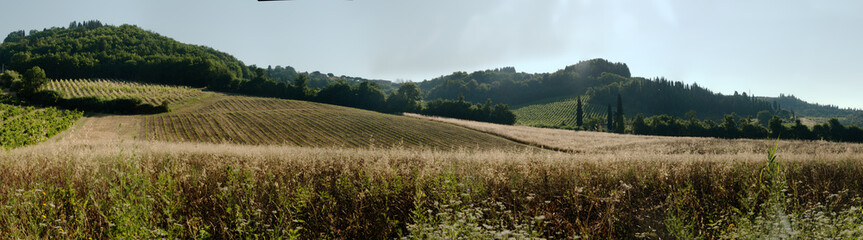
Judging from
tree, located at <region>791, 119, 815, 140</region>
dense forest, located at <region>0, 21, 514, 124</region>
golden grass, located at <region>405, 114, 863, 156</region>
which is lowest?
golden grass, located at <region>405, 114, 863, 156</region>

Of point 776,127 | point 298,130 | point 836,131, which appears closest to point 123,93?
point 298,130

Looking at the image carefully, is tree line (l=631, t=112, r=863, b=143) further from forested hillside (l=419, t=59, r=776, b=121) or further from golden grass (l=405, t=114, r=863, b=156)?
forested hillside (l=419, t=59, r=776, b=121)

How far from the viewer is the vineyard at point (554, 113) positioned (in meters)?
122

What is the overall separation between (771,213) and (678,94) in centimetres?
18698

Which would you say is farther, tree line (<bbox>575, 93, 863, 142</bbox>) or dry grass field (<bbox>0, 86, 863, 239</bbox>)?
tree line (<bbox>575, 93, 863, 142</bbox>)

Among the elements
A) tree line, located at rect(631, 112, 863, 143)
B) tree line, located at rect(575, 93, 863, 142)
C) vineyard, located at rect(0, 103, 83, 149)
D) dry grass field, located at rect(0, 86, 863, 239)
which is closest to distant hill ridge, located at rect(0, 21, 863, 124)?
tree line, located at rect(575, 93, 863, 142)

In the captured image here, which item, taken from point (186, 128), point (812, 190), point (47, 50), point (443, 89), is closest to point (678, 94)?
point (443, 89)

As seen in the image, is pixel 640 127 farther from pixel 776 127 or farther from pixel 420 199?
pixel 420 199

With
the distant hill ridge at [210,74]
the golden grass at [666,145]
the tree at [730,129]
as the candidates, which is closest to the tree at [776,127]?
the tree at [730,129]

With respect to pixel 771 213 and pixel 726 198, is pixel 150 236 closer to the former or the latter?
pixel 771 213

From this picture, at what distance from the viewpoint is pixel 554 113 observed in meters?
137

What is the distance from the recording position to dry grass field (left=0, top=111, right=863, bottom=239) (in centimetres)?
416

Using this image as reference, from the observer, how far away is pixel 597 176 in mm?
6504

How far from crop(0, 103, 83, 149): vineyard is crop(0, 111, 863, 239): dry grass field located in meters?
29.1
